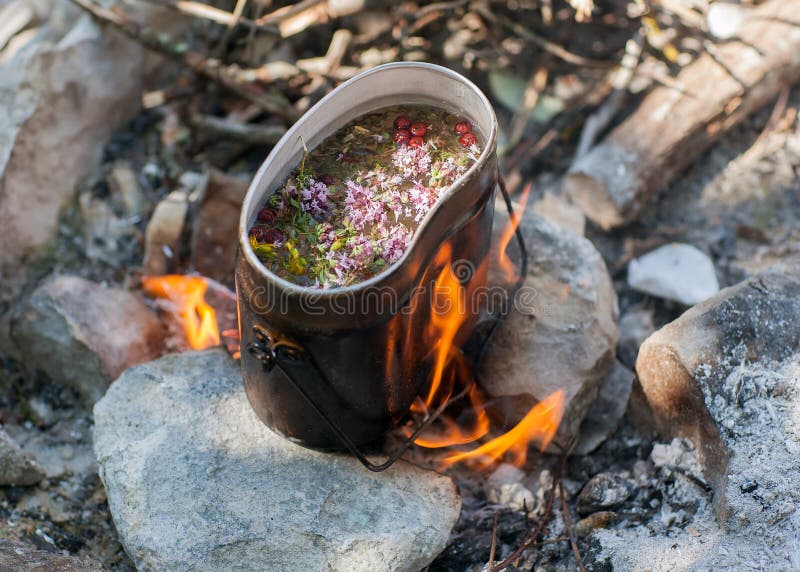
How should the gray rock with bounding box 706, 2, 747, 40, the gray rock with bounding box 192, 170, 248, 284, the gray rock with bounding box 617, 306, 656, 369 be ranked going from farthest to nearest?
the gray rock with bounding box 706, 2, 747, 40 < the gray rock with bounding box 192, 170, 248, 284 < the gray rock with bounding box 617, 306, 656, 369

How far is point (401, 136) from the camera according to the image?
9.32 ft

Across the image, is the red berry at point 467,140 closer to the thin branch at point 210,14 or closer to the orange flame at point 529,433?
the orange flame at point 529,433

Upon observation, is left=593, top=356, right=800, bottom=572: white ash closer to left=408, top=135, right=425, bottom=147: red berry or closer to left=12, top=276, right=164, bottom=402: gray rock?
left=408, top=135, right=425, bottom=147: red berry

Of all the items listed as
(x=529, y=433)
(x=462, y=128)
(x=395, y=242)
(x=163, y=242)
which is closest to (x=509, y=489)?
(x=529, y=433)

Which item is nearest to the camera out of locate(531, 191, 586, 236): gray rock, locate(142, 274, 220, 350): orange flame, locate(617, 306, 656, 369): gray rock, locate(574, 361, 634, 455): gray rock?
locate(574, 361, 634, 455): gray rock

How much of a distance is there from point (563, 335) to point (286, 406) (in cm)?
110

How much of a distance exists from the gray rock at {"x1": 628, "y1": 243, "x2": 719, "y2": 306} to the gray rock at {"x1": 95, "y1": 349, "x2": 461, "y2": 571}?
4.78 feet

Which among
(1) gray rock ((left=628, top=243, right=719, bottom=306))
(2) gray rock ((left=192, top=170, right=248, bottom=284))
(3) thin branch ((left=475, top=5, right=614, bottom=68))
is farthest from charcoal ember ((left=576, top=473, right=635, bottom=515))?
(3) thin branch ((left=475, top=5, right=614, bottom=68))

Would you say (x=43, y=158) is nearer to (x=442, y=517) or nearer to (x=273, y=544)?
(x=273, y=544)

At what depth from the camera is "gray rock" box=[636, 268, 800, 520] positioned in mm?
2656

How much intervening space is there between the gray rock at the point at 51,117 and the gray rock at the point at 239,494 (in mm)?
1177

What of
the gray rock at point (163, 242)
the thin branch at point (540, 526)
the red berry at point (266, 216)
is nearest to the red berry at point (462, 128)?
the red berry at point (266, 216)

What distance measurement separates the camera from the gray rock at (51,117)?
357cm

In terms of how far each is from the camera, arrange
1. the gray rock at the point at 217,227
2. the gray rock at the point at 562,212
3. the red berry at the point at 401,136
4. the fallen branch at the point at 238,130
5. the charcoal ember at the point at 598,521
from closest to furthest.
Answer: the charcoal ember at the point at 598,521, the red berry at the point at 401,136, the gray rock at the point at 217,227, the gray rock at the point at 562,212, the fallen branch at the point at 238,130
